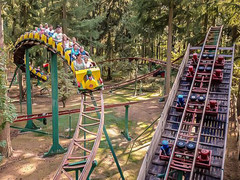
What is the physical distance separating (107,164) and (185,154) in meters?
5.01

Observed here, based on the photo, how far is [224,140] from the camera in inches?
292

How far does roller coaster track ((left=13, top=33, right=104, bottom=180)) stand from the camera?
22.9 ft

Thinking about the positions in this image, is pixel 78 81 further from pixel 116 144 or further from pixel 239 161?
pixel 239 161

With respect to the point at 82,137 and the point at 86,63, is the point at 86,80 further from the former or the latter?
the point at 82,137

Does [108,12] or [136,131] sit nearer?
[136,131]

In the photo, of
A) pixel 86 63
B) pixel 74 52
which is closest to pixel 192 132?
pixel 86 63

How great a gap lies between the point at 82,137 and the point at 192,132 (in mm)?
7025

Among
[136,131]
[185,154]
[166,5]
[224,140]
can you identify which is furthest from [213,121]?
[166,5]

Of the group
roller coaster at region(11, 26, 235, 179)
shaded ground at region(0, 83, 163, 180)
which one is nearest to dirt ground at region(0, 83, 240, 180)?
shaded ground at region(0, 83, 163, 180)

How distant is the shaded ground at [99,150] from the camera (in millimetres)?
10195

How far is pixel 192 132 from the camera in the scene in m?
9.12

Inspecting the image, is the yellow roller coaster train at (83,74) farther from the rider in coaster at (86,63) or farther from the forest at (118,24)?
the forest at (118,24)

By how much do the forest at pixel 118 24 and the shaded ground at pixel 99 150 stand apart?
1164 mm

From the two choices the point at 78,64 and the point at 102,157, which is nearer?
the point at 78,64
